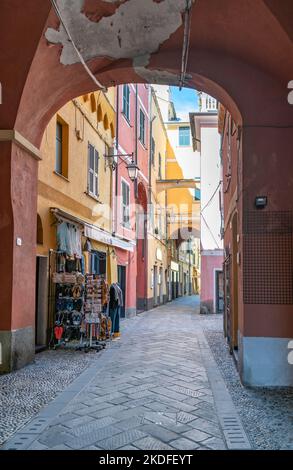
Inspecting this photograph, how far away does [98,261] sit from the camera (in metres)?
14.9

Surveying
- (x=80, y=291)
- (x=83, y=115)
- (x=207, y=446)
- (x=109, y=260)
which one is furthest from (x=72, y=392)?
(x=109, y=260)

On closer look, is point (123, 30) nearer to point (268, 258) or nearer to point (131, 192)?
point (268, 258)

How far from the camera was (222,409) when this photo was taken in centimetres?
556

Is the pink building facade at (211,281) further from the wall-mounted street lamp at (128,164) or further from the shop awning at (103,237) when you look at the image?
the wall-mounted street lamp at (128,164)

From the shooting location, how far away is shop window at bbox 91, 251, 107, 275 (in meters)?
14.2

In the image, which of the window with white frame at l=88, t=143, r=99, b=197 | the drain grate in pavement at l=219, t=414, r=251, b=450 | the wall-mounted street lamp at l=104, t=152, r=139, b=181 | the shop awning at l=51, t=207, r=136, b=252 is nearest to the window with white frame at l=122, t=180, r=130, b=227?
the shop awning at l=51, t=207, r=136, b=252

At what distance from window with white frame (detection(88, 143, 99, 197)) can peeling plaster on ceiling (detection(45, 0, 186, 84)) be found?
6.07 meters

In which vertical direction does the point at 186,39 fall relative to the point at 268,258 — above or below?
above

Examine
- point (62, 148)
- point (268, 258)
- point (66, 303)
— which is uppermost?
point (62, 148)

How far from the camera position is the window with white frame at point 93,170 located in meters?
13.9

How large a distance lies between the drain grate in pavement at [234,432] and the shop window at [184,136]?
2961 centimetres

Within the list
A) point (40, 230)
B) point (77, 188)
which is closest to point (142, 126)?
point (77, 188)

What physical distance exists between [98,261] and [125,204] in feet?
14.2

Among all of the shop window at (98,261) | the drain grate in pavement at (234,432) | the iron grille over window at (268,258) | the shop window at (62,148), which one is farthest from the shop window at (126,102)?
the drain grate in pavement at (234,432)
